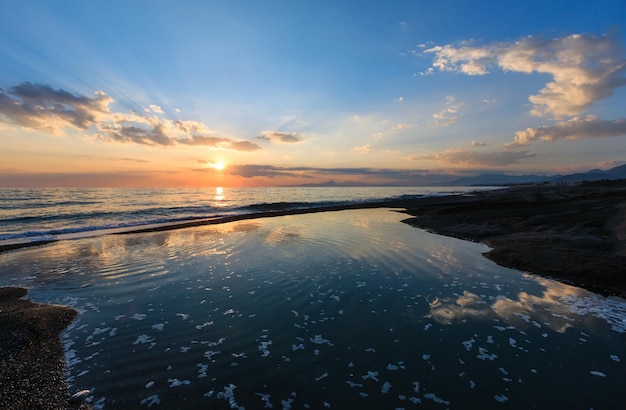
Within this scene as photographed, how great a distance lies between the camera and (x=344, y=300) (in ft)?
→ 36.5

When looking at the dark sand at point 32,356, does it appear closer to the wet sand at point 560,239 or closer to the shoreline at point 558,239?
the shoreline at point 558,239

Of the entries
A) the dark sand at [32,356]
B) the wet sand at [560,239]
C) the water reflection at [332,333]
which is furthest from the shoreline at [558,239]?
the dark sand at [32,356]

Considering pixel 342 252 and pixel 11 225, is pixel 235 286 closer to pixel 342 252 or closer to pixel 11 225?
pixel 342 252

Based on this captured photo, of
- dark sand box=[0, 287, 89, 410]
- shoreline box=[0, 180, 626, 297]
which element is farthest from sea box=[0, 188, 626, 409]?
shoreline box=[0, 180, 626, 297]

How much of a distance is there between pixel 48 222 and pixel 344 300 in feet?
150

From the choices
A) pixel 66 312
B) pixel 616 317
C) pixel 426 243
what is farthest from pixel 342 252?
pixel 66 312

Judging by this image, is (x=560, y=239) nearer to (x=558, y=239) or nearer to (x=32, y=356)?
(x=558, y=239)

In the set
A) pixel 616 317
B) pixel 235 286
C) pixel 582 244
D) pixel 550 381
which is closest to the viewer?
pixel 550 381

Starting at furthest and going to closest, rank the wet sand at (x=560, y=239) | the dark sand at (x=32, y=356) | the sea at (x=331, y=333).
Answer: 1. the wet sand at (x=560, y=239)
2. the sea at (x=331, y=333)
3. the dark sand at (x=32, y=356)

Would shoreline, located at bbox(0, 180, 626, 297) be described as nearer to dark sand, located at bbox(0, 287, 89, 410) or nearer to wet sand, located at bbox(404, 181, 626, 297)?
wet sand, located at bbox(404, 181, 626, 297)

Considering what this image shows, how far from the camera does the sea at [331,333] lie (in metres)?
6.19

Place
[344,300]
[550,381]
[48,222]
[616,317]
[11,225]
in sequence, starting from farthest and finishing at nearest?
[48,222] < [11,225] < [344,300] < [616,317] < [550,381]

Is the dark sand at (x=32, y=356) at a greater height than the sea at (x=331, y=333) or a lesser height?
greater

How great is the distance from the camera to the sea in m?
6.19
